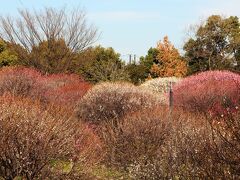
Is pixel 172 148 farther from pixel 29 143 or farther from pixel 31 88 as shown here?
pixel 31 88

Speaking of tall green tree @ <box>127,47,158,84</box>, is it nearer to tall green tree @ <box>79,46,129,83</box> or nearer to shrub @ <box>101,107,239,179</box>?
tall green tree @ <box>79,46,129,83</box>

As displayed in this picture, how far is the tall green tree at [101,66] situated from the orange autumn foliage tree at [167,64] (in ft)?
9.72

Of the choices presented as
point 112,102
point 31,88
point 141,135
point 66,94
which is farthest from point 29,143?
point 66,94

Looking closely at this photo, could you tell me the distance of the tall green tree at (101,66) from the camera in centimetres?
3336

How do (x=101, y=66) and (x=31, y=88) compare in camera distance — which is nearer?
(x=31, y=88)

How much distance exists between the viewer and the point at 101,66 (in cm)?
3572

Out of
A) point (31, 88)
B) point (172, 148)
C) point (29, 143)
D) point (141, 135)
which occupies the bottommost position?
point (141, 135)

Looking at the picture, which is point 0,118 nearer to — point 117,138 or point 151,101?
point 117,138

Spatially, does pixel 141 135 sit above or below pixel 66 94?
below

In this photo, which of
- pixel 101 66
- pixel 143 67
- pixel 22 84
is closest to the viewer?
pixel 22 84

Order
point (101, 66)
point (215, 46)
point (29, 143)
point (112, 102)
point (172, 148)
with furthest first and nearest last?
point (215, 46) → point (101, 66) → point (112, 102) → point (172, 148) → point (29, 143)

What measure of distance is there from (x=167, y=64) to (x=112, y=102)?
2643 centimetres

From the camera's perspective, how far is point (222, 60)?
4588cm

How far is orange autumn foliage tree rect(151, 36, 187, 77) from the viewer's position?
41966 millimetres
